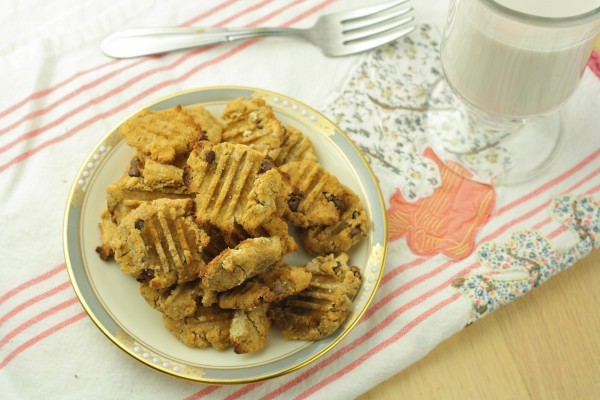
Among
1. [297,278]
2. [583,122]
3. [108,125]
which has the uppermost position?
[108,125]

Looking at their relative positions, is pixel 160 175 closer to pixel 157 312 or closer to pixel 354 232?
pixel 157 312

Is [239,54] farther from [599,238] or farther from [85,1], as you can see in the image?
[599,238]

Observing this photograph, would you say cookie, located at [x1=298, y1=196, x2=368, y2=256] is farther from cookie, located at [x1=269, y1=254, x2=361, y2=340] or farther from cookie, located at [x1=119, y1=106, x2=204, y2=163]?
cookie, located at [x1=119, y1=106, x2=204, y2=163]

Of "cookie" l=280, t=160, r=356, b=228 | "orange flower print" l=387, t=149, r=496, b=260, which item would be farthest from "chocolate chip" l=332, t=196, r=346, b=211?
"orange flower print" l=387, t=149, r=496, b=260

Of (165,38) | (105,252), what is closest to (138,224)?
(105,252)

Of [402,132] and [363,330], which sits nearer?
[363,330]

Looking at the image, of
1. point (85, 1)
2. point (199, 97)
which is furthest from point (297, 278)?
point (85, 1)

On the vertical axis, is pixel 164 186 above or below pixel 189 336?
above
